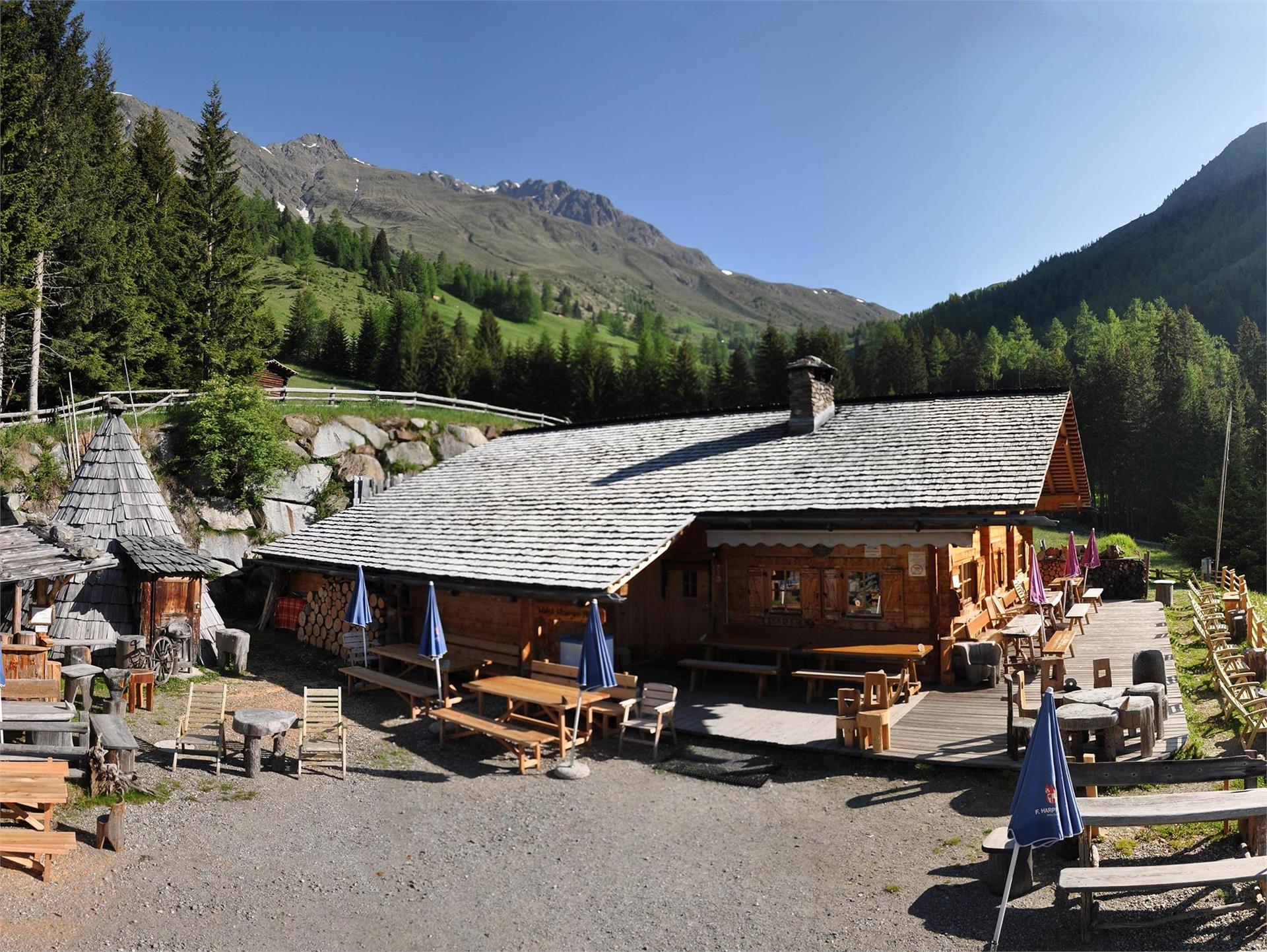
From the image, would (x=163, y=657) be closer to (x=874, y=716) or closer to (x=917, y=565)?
(x=874, y=716)

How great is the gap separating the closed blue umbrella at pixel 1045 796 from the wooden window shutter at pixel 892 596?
28.0ft

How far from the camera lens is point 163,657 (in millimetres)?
14953

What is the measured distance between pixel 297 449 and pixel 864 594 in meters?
20.6

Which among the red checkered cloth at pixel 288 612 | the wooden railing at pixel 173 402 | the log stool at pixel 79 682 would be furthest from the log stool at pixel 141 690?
the wooden railing at pixel 173 402

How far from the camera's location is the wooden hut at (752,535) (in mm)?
13469

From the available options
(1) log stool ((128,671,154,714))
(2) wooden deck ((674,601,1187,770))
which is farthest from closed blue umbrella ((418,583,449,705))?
(1) log stool ((128,671,154,714))

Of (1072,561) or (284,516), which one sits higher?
(284,516)

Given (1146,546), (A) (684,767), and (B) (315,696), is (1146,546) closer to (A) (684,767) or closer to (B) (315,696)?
(A) (684,767)

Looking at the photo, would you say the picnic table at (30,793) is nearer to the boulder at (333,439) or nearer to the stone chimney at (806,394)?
the stone chimney at (806,394)

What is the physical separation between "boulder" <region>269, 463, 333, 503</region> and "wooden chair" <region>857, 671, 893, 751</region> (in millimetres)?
20763

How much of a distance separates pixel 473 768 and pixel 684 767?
2.92m

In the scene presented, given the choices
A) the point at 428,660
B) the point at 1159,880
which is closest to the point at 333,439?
the point at 428,660

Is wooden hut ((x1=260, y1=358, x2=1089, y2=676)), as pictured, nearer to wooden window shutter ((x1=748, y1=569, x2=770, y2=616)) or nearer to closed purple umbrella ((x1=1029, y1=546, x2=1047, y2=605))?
wooden window shutter ((x1=748, y1=569, x2=770, y2=616))

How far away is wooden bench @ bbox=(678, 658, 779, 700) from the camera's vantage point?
1355cm
